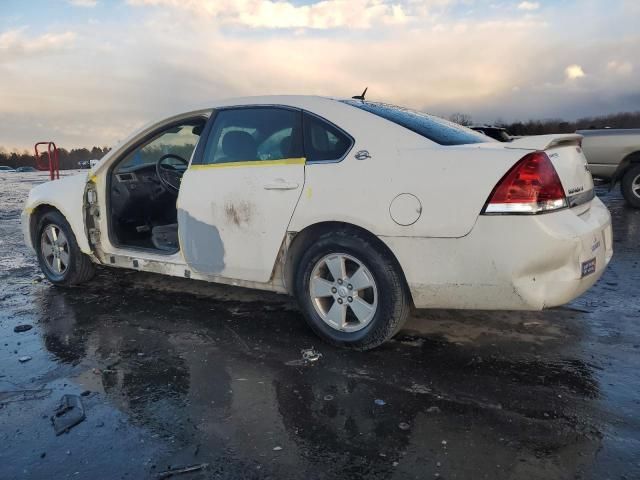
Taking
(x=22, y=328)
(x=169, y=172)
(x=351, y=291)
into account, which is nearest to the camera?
(x=351, y=291)

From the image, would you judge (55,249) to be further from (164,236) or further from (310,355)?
→ (310,355)

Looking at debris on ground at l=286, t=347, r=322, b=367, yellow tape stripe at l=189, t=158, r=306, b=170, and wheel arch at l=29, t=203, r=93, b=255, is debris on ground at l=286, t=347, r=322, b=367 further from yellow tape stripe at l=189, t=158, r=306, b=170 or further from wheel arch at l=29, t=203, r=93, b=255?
wheel arch at l=29, t=203, r=93, b=255

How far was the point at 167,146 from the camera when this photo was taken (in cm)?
532

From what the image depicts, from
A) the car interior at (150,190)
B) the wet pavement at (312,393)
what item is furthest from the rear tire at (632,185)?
the car interior at (150,190)

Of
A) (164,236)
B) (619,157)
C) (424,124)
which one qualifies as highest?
(424,124)

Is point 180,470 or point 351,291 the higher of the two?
point 351,291

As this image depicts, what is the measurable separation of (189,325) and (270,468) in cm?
209

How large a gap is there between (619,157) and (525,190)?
349 inches

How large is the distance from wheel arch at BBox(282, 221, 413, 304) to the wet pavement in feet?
1.61

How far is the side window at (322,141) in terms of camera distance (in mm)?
3508

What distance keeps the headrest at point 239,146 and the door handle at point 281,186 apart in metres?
0.30

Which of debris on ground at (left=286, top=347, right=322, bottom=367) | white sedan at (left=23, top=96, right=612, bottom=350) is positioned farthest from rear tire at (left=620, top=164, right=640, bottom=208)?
debris on ground at (left=286, top=347, right=322, bottom=367)

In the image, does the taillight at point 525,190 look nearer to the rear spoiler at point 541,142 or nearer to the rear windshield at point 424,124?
the rear spoiler at point 541,142

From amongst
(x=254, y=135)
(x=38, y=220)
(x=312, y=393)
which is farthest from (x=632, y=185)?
(x=38, y=220)
